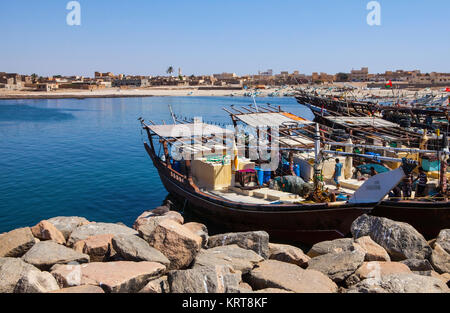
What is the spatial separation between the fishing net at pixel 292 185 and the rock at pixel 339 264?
5477 millimetres

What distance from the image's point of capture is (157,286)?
8.79m

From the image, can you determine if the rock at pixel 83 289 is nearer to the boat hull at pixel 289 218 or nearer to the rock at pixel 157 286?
the rock at pixel 157 286

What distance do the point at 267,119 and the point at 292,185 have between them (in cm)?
728

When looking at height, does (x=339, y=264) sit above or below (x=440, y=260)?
above

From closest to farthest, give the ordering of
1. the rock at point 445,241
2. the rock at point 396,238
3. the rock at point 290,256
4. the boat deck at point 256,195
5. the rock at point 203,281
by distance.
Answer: the rock at point 203,281 → the rock at point 290,256 → the rock at point 396,238 → the rock at point 445,241 → the boat deck at point 256,195

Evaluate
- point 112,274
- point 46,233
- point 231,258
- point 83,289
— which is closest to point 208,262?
point 231,258

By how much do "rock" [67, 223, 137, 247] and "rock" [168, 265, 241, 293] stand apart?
14.7ft

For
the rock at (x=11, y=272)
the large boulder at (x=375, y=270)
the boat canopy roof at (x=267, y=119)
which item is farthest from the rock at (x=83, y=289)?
the boat canopy roof at (x=267, y=119)

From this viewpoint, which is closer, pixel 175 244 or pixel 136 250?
pixel 136 250

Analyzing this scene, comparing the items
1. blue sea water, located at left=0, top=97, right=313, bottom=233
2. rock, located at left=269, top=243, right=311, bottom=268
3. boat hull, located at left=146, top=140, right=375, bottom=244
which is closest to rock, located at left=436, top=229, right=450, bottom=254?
boat hull, located at left=146, top=140, right=375, bottom=244

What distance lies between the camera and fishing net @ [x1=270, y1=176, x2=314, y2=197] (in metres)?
16.2

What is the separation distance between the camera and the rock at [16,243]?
1050 centimetres

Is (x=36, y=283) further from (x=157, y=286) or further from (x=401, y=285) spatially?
(x=401, y=285)
